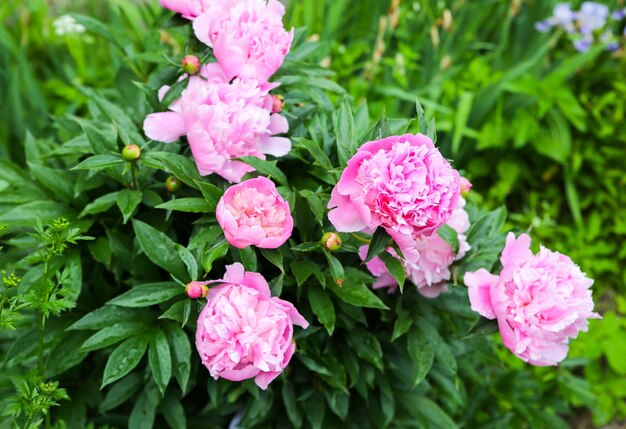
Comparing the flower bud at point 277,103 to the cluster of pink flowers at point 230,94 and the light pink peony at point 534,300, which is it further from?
the light pink peony at point 534,300

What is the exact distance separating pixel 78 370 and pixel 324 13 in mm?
1478

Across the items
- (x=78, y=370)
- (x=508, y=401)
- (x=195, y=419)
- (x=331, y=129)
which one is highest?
(x=331, y=129)

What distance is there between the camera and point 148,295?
4.02 ft

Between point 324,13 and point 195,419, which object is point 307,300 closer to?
point 195,419

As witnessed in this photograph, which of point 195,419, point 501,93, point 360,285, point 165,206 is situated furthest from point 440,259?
point 501,93

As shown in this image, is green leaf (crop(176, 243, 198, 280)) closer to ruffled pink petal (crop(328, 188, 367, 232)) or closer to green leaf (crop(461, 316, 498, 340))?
ruffled pink petal (crop(328, 188, 367, 232))

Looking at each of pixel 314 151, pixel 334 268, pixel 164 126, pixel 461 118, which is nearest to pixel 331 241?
pixel 334 268

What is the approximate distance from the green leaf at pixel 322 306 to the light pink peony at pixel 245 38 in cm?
39

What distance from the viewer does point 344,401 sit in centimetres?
148

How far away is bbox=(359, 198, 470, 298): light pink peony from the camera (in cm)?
126

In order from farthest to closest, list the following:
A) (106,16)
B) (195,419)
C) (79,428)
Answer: (106,16) < (195,419) < (79,428)

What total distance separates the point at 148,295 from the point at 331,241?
1.12 ft

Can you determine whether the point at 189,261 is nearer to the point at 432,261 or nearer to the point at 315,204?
the point at 315,204

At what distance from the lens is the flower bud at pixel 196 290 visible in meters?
1.12
